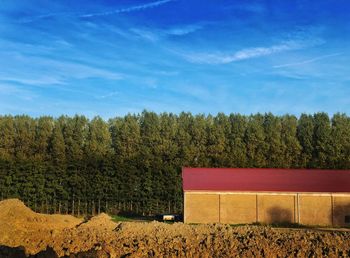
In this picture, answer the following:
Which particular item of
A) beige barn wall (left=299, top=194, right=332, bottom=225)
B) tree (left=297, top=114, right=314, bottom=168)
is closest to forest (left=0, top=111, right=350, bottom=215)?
tree (left=297, top=114, right=314, bottom=168)

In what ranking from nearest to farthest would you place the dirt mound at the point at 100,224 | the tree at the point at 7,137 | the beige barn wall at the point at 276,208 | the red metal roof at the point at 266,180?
the dirt mound at the point at 100,224 < the beige barn wall at the point at 276,208 < the red metal roof at the point at 266,180 < the tree at the point at 7,137

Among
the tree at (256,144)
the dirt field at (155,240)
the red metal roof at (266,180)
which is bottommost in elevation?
the dirt field at (155,240)

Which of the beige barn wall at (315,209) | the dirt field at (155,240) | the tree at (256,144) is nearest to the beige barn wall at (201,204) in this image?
the beige barn wall at (315,209)

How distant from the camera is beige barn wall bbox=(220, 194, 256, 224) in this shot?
122 feet

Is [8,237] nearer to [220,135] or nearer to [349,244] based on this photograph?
[349,244]

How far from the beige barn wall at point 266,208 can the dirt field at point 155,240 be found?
30.1 feet

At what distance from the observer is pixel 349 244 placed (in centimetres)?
2348

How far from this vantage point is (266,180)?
127ft

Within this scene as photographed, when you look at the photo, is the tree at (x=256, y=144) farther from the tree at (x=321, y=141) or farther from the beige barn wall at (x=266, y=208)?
the beige barn wall at (x=266, y=208)

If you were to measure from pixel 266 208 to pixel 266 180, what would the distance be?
8.55ft

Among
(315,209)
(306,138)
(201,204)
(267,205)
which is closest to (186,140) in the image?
(306,138)

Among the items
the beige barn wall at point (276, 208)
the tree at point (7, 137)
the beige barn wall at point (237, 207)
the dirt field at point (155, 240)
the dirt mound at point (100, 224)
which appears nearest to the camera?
the dirt field at point (155, 240)

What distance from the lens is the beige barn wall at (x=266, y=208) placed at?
37.1 meters

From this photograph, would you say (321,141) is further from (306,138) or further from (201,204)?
(201,204)
